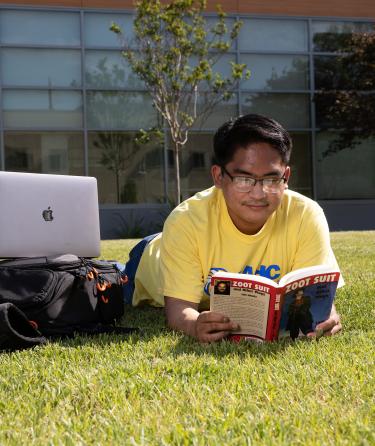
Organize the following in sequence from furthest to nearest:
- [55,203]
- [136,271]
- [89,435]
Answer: [136,271] → [55,203] → [89,435]

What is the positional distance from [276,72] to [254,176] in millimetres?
12384

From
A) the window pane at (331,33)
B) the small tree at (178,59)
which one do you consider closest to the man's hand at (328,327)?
the small tree at (178,59)

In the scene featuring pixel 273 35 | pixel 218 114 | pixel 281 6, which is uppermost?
pixel 281 6

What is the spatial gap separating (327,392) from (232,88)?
12506 millimetres

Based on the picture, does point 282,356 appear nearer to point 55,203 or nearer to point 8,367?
point 8,367

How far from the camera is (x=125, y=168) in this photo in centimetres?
1373

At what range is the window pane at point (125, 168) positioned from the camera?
13637 mm

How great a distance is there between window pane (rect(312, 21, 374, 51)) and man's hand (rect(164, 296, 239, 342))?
13.1 metres

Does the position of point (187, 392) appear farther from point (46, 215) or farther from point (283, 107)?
point (283, 107)

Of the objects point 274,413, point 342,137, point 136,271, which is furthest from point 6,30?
point 274,413

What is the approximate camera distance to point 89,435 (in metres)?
1.66

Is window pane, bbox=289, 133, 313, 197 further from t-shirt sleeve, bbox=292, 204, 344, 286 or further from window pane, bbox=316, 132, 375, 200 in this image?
t-shirt sleeve, bbox=292, 204, 344, 286

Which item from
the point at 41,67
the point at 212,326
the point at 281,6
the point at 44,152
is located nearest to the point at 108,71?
the point at 41,67

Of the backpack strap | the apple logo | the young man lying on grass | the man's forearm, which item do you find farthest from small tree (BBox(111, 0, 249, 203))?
the backpack strap
